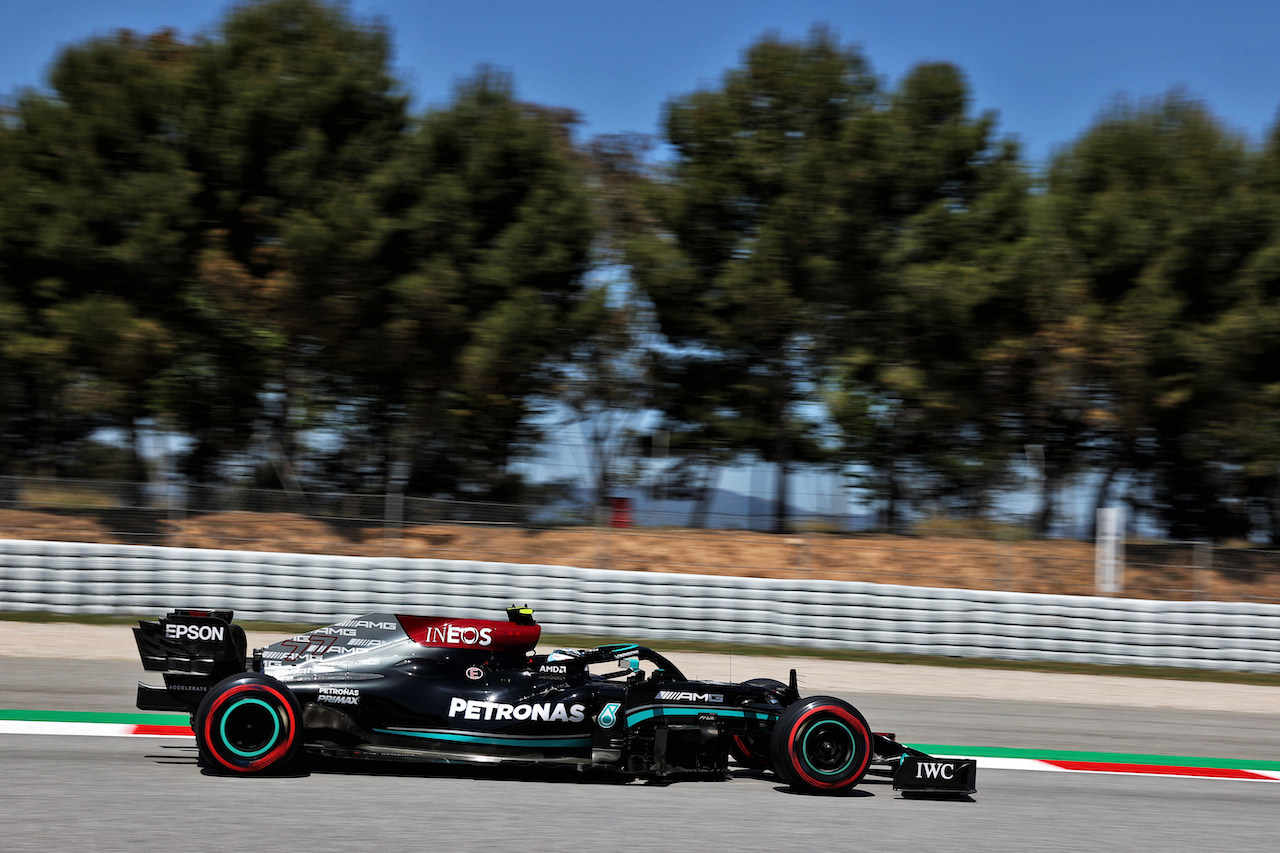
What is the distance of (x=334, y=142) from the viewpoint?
17.9 m

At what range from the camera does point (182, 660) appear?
6.78m

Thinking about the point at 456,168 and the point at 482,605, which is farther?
the point at 456,168

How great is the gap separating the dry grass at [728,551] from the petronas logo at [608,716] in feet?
24.9

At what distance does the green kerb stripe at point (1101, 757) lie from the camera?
29.7ft

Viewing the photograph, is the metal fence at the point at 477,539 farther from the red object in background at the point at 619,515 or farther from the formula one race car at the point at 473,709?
the formula one race car at the point at 473,709

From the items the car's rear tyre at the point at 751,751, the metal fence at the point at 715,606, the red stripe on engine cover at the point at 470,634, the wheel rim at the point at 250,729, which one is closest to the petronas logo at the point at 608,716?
the red stripe on engine cover at the point at 470,634

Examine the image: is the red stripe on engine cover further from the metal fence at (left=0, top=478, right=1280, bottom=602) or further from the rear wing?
the metal fence at (left=0, top=478, right=1280, bottom=602)

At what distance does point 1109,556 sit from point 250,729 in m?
12.2

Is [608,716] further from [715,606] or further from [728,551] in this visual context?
[728,551]

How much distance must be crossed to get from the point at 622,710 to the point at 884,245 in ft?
42.8

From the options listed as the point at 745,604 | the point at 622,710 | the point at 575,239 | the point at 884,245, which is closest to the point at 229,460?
the point at 575,239

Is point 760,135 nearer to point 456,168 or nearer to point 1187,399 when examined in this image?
point 456,168

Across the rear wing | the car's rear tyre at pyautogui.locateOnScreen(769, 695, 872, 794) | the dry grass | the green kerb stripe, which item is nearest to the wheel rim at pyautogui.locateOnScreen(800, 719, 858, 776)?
the car's rear tyre at pyautogui.locateOnScreen(769, 695, 872, 794)

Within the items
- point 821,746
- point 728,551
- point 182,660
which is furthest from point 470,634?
point 728,551
